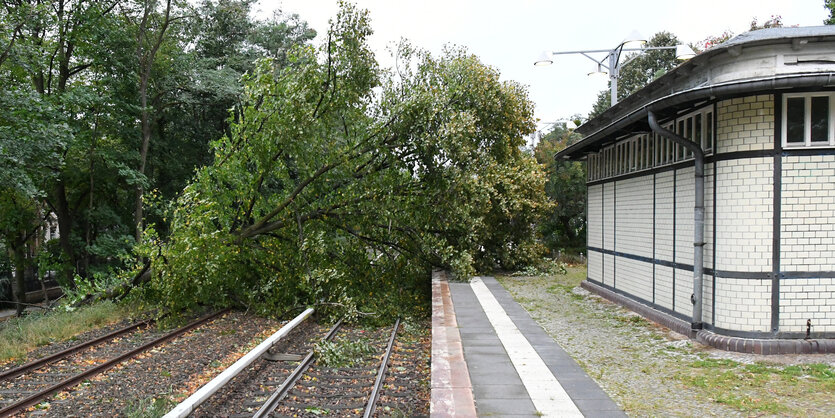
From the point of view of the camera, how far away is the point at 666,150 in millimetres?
8961

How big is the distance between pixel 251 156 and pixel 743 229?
1058 centimetres

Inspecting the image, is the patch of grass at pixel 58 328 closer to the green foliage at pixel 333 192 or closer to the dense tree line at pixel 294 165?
the dense tree line at pixel 294 165

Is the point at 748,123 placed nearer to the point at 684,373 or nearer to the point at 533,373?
the point at 684,373

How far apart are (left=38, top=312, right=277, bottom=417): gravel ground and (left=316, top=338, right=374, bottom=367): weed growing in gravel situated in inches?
65.3

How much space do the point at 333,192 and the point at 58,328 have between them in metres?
6.71

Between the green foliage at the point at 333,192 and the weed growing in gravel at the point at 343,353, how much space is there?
246 cm

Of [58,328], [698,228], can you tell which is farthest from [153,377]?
[698,228]

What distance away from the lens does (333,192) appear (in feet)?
44.5

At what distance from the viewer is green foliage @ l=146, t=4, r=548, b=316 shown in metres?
11.8

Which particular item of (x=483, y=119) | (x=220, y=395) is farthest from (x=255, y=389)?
(x=483, y=119)

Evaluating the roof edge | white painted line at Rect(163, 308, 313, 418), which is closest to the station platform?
white painted line at Rect(163, 308, 313, 418)

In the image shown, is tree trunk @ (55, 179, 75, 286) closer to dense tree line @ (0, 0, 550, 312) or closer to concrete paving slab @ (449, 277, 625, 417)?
dense tree line @ (0, 0, 550, 312)

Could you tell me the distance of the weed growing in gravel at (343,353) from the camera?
331 inches

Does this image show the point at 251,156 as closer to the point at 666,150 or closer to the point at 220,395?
the point at 220,395
